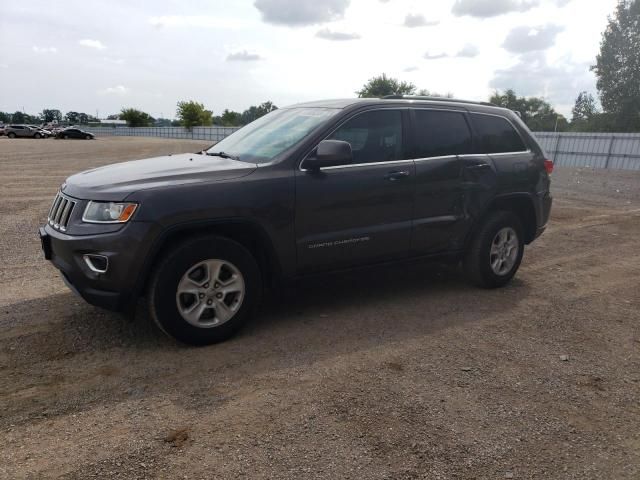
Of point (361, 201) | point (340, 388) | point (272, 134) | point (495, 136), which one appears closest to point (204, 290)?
point (340, 388)

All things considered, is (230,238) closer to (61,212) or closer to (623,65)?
(61,212)

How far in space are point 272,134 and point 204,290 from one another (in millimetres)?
1621

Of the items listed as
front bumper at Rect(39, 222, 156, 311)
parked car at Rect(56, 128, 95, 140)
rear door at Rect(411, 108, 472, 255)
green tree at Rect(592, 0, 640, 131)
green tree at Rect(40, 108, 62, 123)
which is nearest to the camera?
front bumper at Rect(39, 222, 156, 311)

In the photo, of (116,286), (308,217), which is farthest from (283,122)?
(116,286)

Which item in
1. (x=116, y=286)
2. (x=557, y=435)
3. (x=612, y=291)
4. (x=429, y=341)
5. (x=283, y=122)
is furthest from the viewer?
(x=612, y=291)

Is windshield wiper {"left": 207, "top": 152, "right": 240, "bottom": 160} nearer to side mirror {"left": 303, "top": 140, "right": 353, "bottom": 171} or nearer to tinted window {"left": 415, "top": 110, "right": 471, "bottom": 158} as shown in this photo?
side mirror {"left": 303, "top": 140, "right": 353, "bottom": 171}

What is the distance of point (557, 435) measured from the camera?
10.1 ft

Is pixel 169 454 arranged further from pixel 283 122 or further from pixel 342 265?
pixel 283 122

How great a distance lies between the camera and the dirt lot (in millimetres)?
2787

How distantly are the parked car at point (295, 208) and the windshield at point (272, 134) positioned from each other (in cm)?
2

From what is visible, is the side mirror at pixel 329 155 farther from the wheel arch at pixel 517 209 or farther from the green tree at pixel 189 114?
the green tree at pixel 189 114

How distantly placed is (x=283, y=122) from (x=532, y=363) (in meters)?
2.92

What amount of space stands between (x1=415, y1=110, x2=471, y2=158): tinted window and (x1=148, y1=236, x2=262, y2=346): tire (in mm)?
2021

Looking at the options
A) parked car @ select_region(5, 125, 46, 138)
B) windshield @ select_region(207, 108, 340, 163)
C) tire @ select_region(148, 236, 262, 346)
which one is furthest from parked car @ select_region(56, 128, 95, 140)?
tire @ select_region(148, 236, 262, 346)
